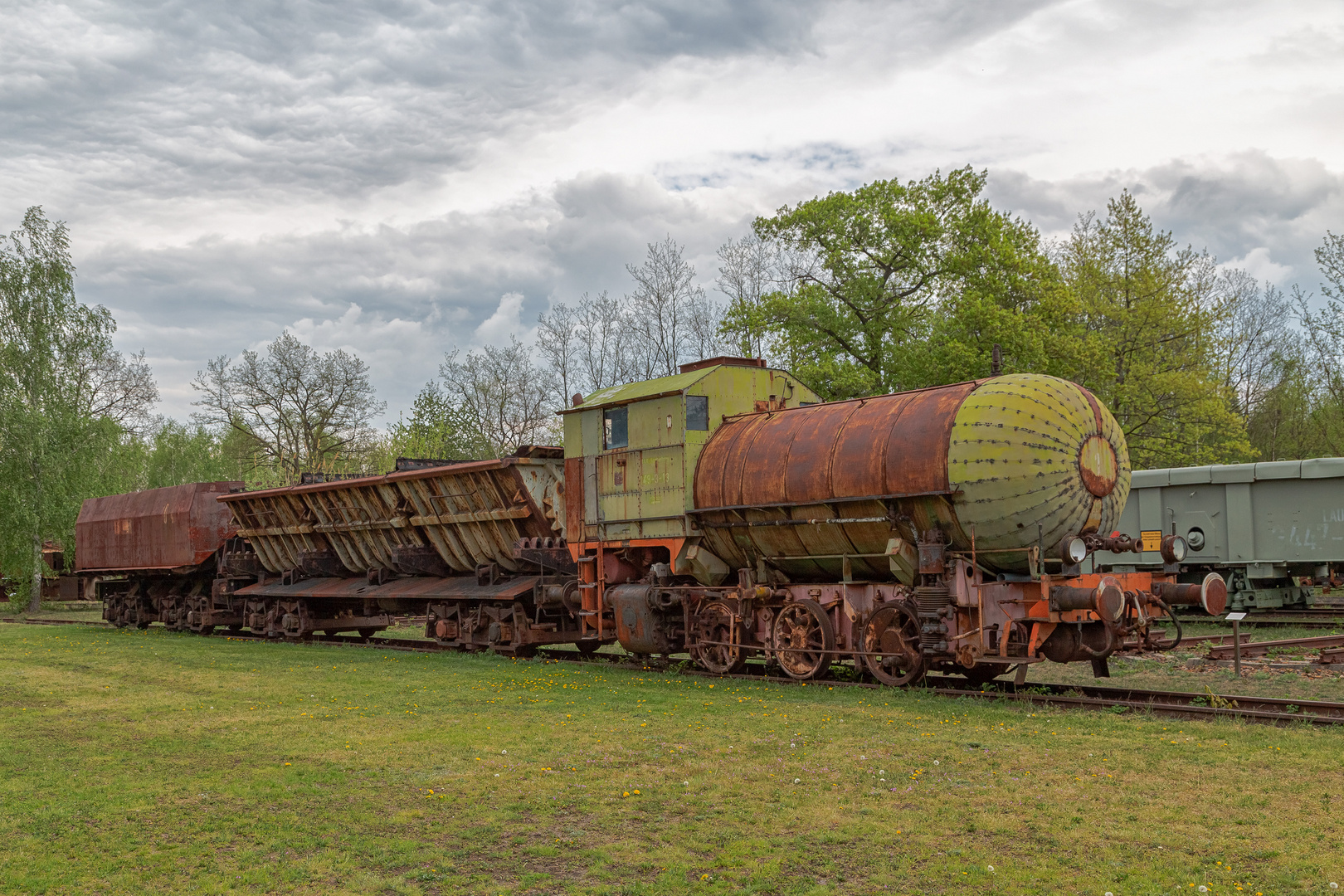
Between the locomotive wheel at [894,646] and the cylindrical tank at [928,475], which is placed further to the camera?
the locomotive wheel at [894,646]

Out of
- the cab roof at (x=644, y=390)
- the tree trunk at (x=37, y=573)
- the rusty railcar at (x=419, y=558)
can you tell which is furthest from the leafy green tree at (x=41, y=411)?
the cab roof at (x=644, y=390)

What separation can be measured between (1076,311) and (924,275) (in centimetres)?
479

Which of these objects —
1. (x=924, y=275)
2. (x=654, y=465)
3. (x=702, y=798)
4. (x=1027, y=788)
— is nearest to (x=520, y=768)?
(x=702, y=798)

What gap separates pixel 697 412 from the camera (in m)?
16.5

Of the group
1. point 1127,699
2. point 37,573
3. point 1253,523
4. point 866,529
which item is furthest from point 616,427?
point 37,573

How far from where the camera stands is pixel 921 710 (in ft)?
39.7

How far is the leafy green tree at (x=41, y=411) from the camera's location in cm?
3803

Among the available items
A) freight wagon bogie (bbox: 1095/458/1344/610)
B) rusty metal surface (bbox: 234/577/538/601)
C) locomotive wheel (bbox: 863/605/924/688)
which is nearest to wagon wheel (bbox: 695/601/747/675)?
locomotive wheel (bbox: 863/605/924/688)

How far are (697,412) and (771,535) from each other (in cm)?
237

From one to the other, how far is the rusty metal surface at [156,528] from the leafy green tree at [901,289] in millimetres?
16067

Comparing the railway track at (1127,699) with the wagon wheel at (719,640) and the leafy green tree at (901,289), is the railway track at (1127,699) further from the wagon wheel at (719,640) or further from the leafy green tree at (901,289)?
the leafy green tree at (901,289)

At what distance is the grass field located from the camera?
21.1 feet

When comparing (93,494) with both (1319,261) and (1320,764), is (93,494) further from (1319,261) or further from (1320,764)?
(1319,261)

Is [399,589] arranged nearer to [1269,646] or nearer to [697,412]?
[697,412]
